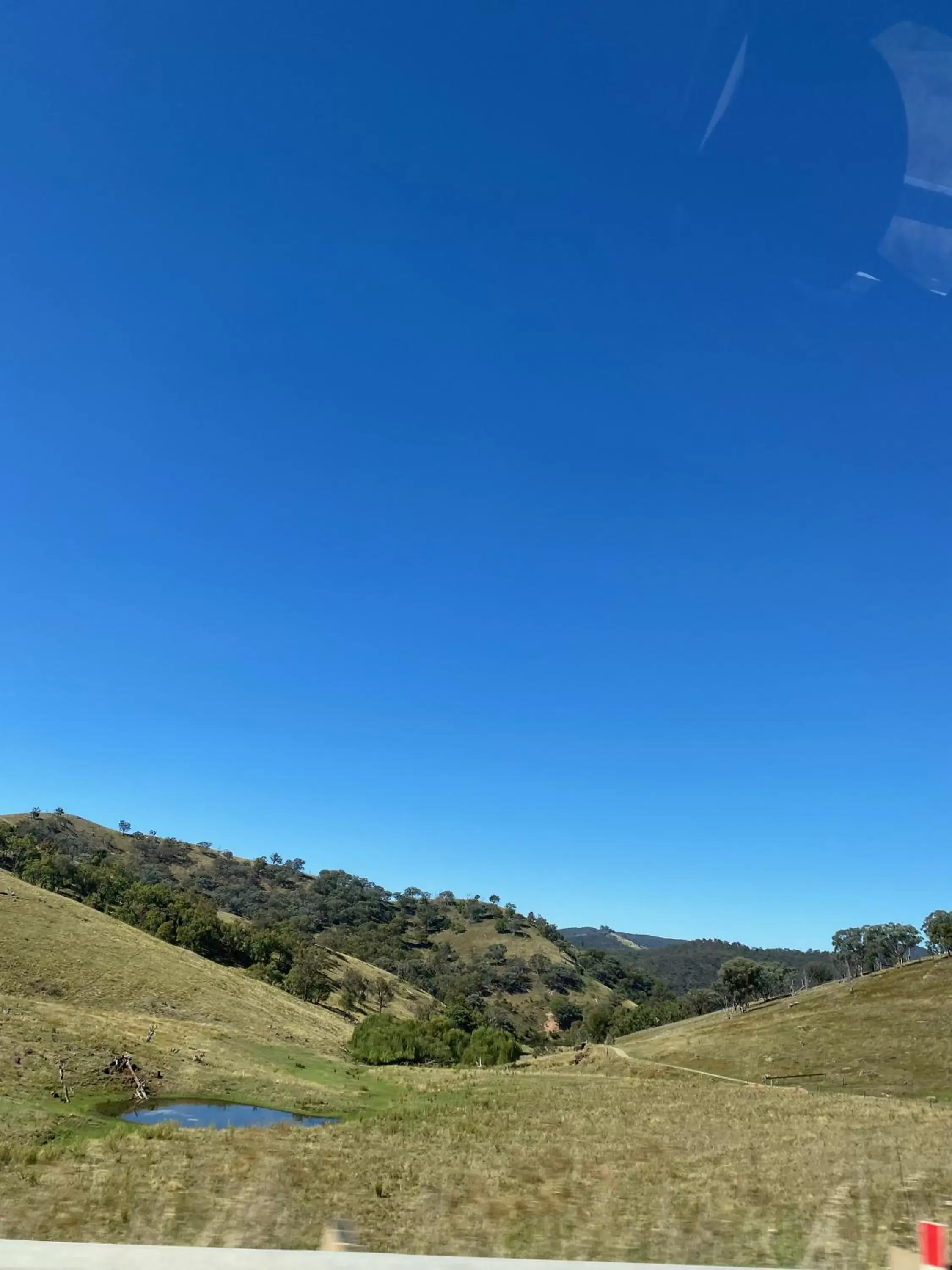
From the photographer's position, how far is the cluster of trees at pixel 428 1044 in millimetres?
81188

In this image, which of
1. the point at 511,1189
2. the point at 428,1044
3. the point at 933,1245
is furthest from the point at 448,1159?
the point at 428,1044

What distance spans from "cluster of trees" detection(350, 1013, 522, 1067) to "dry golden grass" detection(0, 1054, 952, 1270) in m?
59.2

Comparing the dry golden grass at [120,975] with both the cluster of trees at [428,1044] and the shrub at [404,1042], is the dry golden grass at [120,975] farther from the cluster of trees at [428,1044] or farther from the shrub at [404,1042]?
the cluster of trees at [428,1044]

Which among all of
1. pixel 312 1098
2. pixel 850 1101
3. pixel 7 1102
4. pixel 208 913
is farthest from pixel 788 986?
pixel 7 1102

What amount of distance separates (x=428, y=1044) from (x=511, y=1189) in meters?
84.7

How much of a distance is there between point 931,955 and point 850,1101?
102 metres

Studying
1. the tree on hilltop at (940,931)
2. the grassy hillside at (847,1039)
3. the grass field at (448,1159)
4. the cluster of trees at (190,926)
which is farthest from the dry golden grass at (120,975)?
the tree on hilltop at (940,931)

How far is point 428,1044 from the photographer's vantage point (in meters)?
87.6

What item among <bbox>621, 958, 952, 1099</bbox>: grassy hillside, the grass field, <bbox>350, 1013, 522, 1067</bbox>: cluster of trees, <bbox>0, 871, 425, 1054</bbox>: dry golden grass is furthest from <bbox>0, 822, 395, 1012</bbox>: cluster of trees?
the grass field

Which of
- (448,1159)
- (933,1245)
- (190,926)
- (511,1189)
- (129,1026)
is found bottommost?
(129,1026)

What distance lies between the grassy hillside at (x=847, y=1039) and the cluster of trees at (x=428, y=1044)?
19.3 metres

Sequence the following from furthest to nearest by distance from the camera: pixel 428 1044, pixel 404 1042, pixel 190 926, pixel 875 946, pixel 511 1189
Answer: pixel 875 946
pixel 190 926
pixel 428 1044
pixel 404 1042
pixel 511 1189

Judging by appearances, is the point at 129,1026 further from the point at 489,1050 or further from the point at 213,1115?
the point at 489,1050

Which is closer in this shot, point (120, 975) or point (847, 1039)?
point (120, 975)
